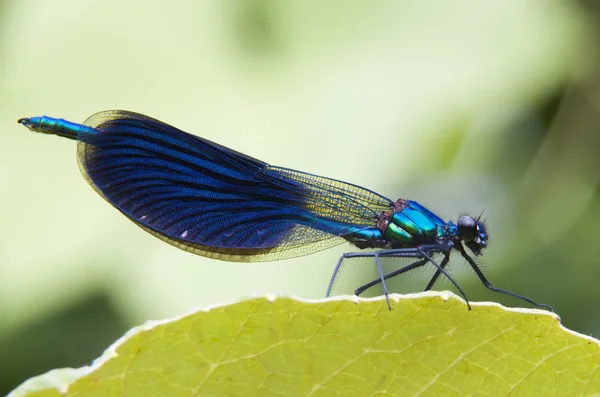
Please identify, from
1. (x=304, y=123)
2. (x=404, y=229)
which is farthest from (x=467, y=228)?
(x=304, y=123)

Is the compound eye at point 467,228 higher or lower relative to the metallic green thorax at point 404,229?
higher

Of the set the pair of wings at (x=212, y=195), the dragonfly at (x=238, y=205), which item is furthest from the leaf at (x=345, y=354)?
the pair of wings at (x=212, y=195)

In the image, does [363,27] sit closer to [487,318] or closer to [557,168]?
[557,168]

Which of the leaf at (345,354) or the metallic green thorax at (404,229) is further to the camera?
the metallic green thorax at (404,229)

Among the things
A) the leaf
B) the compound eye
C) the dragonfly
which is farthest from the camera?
the compound eye

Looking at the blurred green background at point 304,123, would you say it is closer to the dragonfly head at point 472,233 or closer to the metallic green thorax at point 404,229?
the dragonfly head at point 472,233

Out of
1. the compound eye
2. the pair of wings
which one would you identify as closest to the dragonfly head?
the compound eye

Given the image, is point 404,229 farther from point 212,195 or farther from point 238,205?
point 212,195

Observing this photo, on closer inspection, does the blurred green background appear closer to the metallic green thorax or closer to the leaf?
the metallic green thorax
